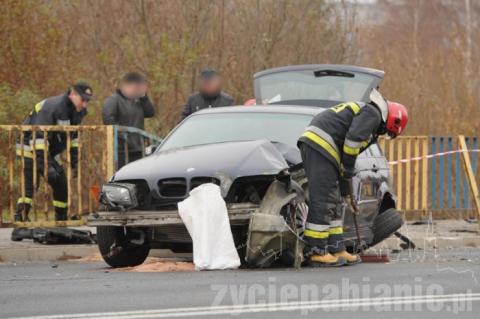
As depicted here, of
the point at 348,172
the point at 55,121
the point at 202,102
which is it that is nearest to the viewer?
the point at 348,172

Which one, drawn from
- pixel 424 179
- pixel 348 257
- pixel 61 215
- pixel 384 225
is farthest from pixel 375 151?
pixel 424 179

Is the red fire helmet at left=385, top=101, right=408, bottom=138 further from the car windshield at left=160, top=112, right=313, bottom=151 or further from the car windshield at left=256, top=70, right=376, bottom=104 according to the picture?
the car windshield at left=256, top=70, right=376, bottom=104

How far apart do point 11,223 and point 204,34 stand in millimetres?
7058

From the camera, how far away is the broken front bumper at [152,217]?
9.98 m

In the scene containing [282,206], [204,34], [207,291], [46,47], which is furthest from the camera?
[204,34]

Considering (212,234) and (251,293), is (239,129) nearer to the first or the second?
(212,234)

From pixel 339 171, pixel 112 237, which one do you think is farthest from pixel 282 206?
pixel 112 237

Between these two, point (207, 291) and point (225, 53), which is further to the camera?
point (225, 53)

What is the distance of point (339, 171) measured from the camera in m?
10.7

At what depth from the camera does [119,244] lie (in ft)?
35.4

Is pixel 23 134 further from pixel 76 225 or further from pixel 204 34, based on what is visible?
pixel 204 34

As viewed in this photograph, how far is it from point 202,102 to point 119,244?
5362 mm

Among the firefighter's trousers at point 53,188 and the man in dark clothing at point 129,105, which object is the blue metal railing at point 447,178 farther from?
the firefighter's trousers at point 53,188

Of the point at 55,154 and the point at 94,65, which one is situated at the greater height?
the point at 94,65
